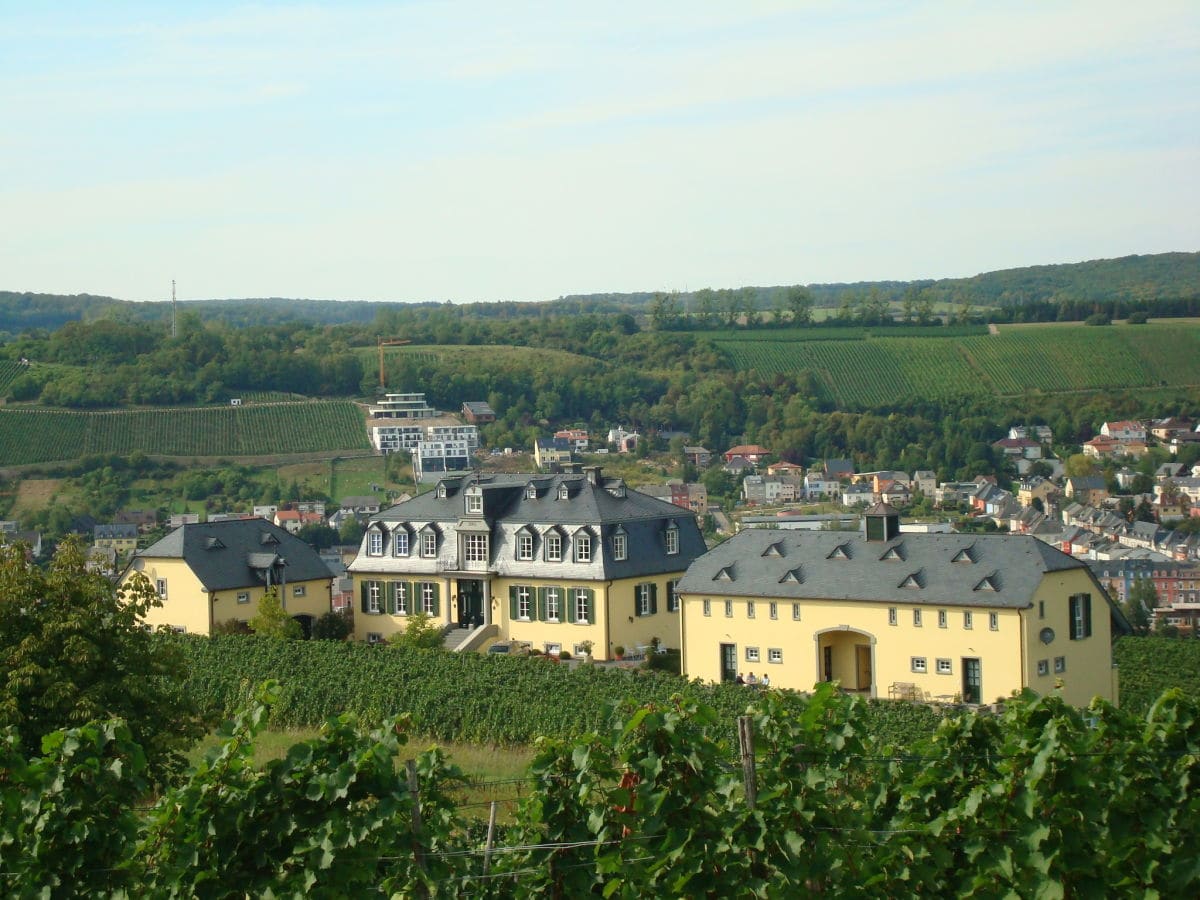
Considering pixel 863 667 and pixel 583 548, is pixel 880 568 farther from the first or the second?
pixel 583 548

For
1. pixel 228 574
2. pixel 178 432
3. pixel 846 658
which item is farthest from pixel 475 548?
pixel 178 432

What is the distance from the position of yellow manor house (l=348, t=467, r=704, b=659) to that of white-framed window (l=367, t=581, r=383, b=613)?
0.03 m

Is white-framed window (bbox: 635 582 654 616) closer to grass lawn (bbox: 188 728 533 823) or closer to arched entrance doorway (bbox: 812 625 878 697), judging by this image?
arched entrance doorway (bbox: 812 625 878 697)

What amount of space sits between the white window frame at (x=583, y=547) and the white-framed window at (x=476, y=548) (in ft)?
10.6

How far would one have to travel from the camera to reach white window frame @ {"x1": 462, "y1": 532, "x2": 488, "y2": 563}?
156ft

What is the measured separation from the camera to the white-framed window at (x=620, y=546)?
45.4 meters

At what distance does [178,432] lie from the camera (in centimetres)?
13225

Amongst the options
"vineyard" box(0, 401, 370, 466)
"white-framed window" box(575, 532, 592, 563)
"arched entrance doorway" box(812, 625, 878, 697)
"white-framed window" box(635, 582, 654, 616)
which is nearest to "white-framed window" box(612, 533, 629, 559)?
"white-framed window" box(575, 532, 592, 563)

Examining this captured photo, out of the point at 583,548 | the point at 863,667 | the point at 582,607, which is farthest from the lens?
the point at 583,548

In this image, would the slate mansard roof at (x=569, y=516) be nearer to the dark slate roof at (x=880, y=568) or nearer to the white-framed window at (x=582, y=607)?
the white-framed window at (x=582, y=607)

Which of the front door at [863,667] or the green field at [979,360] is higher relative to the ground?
the green field at [979,360]

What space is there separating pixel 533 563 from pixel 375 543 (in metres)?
6.14

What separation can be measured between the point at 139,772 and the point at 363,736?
1.92 m

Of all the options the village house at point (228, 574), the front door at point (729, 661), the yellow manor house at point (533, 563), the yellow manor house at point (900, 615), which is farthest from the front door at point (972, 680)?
the village house at point (228, 574)
